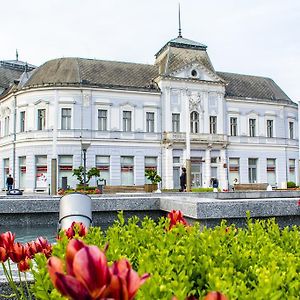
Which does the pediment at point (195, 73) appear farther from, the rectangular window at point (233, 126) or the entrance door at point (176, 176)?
the entrance door at point (176, 176)

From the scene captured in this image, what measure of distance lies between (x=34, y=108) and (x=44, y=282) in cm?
3704

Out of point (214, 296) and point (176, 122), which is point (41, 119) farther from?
point (214, 296)

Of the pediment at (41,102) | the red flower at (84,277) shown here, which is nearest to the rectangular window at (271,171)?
the pediment at (41,102)

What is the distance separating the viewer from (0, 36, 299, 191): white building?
36.6 metres

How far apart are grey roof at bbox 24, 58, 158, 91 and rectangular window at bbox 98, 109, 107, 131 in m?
2.41

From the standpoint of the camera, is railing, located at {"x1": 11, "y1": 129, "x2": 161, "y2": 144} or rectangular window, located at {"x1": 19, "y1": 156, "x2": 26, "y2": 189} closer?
railing, located at {"x1": 11, "y1": 129, "x2": 161, "y2": 144}

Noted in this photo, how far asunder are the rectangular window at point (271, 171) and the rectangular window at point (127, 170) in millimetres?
15409

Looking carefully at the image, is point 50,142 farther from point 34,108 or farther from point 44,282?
point 44,282

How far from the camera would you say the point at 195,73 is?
40156 millimetres

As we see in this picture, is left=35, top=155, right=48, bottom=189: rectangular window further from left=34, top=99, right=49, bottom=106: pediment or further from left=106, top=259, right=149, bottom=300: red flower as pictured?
left=106, top=259, right=149, bottom=300: red flower

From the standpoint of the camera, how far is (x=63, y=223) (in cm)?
543

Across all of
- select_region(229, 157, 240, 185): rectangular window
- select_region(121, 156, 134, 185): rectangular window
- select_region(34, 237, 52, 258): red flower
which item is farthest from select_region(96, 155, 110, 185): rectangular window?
select_region(34, 237, 52, 258): red flower

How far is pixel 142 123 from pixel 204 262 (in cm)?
3659

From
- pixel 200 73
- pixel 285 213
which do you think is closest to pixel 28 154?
pixel 200 73
